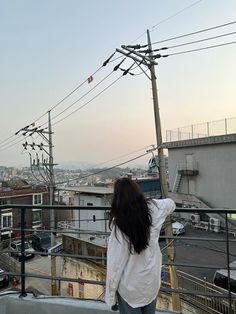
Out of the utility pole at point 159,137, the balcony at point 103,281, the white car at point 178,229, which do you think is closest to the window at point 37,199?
the balcony at point 103,281

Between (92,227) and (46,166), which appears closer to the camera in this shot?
(46,166)

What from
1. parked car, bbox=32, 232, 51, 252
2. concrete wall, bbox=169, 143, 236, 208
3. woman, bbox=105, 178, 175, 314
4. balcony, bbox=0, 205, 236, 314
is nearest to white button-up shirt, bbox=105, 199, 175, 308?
woman, bbox=105, 178, 175, 314

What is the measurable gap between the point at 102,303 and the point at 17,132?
53.2 ft

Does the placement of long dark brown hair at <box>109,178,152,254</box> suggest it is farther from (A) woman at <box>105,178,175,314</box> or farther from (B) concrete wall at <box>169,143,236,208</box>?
(B) concrete wall at <box>169,143,236,208</box>

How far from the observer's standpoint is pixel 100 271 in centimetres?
1269

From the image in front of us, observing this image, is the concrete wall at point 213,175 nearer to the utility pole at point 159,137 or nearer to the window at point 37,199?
the utility pole at point 159,137

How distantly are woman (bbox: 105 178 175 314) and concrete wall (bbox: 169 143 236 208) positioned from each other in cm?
1999

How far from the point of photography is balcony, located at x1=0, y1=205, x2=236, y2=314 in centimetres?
226

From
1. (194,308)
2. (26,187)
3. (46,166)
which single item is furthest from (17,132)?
(26,187)

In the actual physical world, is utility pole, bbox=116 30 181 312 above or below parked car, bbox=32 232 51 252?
above

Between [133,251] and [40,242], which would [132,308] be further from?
[40,242]

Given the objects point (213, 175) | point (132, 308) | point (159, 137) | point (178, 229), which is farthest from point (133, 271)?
point (213, 175)

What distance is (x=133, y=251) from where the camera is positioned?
1568mm

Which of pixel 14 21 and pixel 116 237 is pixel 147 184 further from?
pixel 116 237
